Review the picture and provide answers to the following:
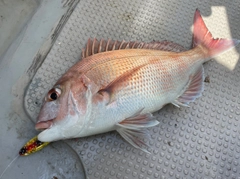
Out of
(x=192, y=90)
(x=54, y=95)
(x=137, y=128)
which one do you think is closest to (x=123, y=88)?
(x=137, y=128)

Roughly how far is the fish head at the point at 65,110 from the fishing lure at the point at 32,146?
0.66ft

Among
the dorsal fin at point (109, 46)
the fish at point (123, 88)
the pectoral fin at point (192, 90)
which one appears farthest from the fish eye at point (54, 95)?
the pectoral fin at point (192, 90)

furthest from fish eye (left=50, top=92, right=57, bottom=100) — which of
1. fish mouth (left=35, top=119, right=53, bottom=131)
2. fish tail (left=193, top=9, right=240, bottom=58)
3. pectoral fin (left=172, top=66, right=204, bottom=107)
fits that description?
fish tail (left=193, top=9, right=240, bottom=58)

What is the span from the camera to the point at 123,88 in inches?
55.2

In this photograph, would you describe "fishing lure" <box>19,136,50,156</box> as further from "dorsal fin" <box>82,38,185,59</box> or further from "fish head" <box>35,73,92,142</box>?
"dorsal fin" <box>82,38,185,59</box>

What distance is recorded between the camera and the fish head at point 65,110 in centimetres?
130

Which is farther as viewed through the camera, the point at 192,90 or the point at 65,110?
the point at 192,90

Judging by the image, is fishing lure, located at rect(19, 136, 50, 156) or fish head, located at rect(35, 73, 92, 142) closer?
fish head, located at rect(35, 73, 92, 142)

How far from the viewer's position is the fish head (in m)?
1.30

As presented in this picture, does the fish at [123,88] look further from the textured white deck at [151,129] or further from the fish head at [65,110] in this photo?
the textured white deck at [151,129]

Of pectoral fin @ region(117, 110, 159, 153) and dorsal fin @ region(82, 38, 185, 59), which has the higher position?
dorsal fin @ region(82, 38, 185, 59)

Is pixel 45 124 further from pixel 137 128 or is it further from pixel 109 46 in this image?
pixel 109 46

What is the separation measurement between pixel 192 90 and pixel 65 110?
79cm

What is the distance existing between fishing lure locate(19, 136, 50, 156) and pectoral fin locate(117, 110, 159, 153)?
467mm
